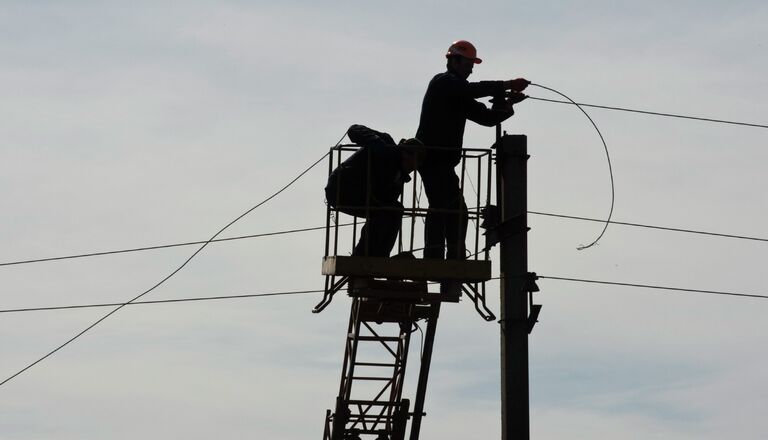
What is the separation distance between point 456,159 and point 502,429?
153 inches

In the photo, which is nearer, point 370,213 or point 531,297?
point 531,297

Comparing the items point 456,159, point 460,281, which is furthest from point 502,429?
point 456,159

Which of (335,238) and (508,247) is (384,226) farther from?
(508,247)

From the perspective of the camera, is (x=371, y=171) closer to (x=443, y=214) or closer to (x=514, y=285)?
(x=443, y=214)

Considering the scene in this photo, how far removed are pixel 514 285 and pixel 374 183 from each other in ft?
9.13

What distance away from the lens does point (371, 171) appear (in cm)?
1717

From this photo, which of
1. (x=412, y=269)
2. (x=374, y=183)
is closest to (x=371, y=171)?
(x=374, y=183)

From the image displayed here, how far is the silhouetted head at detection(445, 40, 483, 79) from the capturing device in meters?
17.4

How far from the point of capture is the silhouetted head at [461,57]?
1742 centimetres

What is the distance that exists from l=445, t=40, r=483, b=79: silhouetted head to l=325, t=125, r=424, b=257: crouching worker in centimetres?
112

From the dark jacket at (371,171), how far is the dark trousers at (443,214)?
1.17 ft

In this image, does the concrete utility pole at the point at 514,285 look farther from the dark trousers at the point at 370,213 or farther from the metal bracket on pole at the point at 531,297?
the dark trousers at the point at 370,213

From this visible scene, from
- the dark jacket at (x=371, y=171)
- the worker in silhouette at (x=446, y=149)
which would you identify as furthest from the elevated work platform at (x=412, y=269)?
the dark jacket at (x=371, y=171)

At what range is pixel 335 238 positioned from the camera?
1703 centimetres
